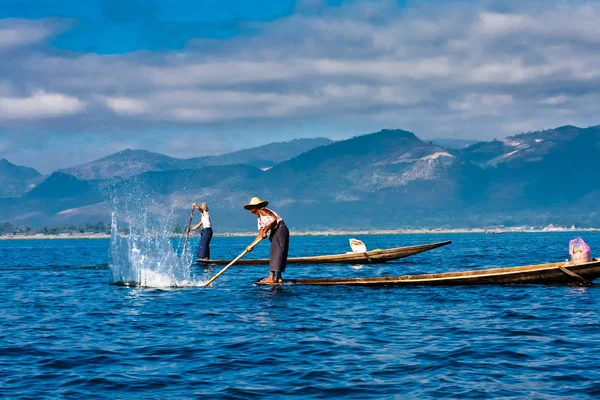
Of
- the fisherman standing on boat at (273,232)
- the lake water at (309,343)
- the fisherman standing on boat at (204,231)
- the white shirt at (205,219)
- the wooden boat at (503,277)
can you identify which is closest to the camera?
the lake water at (309,343)

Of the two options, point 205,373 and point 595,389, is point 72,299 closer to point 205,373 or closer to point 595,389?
point 205,373

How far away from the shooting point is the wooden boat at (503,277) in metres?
23.1

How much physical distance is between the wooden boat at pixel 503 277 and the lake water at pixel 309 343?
0.41 m

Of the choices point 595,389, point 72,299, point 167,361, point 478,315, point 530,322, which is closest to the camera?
point 595,389

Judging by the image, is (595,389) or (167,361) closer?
(595,389)

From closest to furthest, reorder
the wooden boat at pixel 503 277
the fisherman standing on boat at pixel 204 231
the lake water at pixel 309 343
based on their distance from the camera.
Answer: the lake water at pixel 309 343 < the wooden boat at pixel 503 277 < the fisherman standing on boat at pixel 204 231

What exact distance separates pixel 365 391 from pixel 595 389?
3331mm

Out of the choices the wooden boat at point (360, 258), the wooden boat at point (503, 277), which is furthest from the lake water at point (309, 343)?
the wooden boat at point (360, 258)

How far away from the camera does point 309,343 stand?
1458 centimetres

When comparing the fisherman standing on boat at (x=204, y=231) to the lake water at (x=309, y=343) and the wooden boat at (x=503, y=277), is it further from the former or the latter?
the lake water at (x=309, y=343)

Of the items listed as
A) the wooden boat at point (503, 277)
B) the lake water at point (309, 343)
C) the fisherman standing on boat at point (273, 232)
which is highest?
the fisherman standing on boat at point (273, 232)

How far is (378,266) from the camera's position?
38.3 m

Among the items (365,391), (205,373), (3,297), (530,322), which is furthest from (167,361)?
(3,297)

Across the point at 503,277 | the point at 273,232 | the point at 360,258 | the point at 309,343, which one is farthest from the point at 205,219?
the point at 309,343
